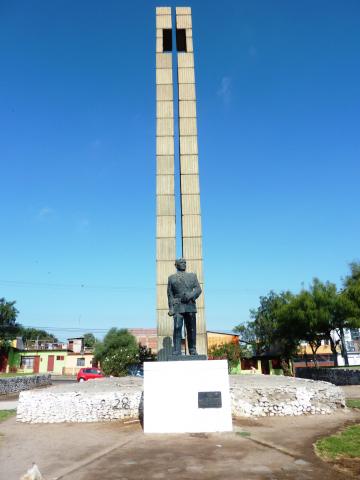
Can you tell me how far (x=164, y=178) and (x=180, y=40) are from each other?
23.5ft

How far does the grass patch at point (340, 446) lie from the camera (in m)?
5.04

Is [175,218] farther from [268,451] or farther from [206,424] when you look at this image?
[268,451]

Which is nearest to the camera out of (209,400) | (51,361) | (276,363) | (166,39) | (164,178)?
(209,400)

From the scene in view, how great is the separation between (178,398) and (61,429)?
2605 millimetres

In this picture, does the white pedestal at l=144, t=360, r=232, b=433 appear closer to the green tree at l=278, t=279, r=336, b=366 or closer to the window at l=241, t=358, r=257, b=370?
the green tree at l=278, t=279, r=336, b=366

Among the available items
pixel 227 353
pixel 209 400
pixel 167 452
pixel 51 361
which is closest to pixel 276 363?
pixel 227 353

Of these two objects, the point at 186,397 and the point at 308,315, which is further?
the point at 308,315

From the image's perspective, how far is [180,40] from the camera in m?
18.0

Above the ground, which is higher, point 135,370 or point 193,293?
point 193,293

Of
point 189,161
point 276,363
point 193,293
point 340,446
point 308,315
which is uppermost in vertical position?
point 189,161

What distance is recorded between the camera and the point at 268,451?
5.25 meters

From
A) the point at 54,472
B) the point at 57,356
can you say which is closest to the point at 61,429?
the point at 54,472

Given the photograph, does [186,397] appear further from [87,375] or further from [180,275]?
[87,375]

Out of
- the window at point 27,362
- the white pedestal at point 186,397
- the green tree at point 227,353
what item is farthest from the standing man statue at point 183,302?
the window at point 27,362
